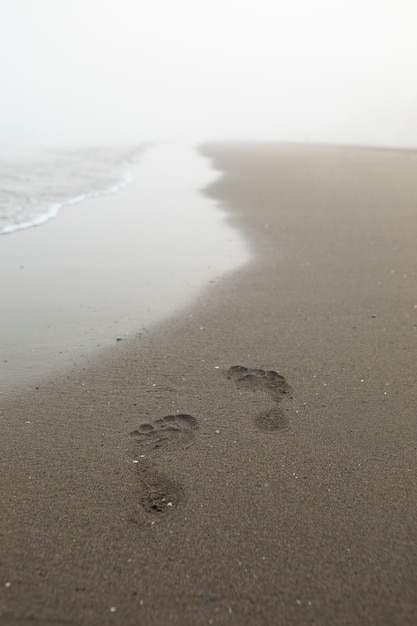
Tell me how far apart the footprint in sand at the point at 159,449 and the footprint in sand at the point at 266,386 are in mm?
414

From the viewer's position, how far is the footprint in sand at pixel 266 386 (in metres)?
2.64

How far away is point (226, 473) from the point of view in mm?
2270

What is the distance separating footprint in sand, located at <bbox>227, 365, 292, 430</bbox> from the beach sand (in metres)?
0.01

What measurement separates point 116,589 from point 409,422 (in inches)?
Result: 70.4

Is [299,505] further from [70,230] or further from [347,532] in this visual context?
[70,230]

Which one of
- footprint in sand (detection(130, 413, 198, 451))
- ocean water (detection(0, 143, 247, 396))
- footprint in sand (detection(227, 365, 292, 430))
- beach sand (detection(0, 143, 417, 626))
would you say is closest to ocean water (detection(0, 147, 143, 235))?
ocean water (detection(0, 143, 247, 396))

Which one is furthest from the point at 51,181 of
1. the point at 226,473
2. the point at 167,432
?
the point at 226,473

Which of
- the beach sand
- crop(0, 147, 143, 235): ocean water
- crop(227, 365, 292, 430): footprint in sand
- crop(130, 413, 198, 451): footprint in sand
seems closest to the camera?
the beach sand

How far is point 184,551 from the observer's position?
1859mm

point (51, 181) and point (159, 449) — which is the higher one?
point (51, 181)

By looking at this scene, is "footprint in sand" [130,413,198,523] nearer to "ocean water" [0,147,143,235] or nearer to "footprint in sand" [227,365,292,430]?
"footprint in sand" [227,365,292,430]

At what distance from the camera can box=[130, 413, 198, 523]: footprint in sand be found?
2093mm

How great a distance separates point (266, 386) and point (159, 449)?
34.3 inches

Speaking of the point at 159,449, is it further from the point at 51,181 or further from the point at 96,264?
the point at 51,181
